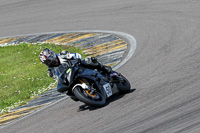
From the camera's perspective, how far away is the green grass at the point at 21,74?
1157 centimetres

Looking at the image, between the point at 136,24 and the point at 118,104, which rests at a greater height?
the point at 136,24

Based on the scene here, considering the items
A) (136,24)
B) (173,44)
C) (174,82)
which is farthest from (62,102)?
(136,24)

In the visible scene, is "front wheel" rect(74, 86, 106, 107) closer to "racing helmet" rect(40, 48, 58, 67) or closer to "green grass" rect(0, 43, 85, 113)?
"racing helmet" rect(40, 48, 58, 67)

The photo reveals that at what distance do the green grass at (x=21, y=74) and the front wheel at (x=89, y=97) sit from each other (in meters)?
3.00

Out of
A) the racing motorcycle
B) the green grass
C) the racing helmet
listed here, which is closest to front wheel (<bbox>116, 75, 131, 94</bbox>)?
the racing motorcycle

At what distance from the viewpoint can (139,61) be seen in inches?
463

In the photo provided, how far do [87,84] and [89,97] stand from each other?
1.04ft

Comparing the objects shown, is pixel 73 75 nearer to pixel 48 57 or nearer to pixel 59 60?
pixel 59 60

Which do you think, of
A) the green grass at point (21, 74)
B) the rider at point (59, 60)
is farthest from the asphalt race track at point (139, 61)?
the green grass at point (21, 74)

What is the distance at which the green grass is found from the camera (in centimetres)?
1157

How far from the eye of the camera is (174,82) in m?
9.43

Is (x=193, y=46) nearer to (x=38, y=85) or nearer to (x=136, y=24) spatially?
(x=136, y=24)

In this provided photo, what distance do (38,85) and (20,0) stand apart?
386 inches

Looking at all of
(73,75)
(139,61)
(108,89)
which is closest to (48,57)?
(73,75)
